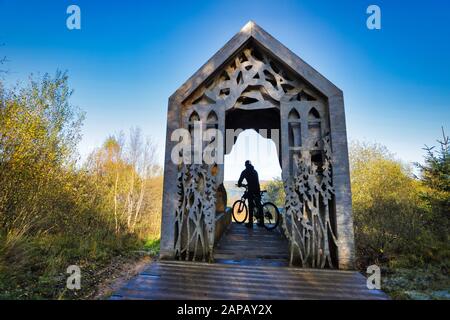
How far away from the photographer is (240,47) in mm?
4895

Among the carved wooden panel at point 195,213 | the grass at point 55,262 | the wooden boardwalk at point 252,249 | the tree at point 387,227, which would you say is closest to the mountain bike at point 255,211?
the wooden boardwalk at point 252,249

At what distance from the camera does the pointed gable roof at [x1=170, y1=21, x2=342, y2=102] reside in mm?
4531

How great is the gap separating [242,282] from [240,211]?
16.5 ft

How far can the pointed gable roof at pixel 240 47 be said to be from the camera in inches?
178

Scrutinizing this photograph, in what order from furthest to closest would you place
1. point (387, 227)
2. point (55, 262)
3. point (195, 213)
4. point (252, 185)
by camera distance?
point (252, 185) → point (387, 227) → point (55, 262) → point (195, 213)

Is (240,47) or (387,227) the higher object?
(240,47)

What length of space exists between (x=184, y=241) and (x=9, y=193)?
4747 millimetres

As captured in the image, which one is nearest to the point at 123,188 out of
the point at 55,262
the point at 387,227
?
the point at 55,262

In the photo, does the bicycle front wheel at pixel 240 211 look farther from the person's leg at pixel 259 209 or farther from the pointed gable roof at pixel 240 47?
the pointed gable roof at pixel 240 47

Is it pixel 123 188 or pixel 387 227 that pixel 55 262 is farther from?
pixel 387 227

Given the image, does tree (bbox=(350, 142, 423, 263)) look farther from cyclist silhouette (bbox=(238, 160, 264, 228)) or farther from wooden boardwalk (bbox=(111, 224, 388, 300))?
cyclist silhouette (bbox=(238, 160, 264, 228))

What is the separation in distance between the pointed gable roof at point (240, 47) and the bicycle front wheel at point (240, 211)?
4.71 metres

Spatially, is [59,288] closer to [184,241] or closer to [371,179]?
[184,241]

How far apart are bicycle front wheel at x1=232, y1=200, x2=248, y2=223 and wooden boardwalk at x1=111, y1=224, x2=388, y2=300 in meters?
3.53
